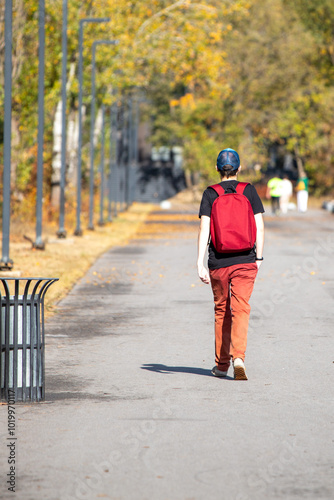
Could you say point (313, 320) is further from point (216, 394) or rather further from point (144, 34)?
point (144, 34)

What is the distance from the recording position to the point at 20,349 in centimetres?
762

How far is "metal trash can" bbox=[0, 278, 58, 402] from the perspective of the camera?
7.55 metres

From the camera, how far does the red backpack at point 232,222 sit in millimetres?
8234

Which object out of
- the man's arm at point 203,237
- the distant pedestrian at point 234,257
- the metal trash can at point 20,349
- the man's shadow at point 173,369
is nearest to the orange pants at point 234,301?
the distant pedestrian at point 234,257

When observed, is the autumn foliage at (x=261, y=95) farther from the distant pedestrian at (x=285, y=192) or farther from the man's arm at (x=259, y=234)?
the man's arm at (x=259, y=234)

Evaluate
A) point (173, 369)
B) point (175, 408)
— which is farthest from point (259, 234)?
point (175, 408)

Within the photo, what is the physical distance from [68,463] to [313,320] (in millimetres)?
7146

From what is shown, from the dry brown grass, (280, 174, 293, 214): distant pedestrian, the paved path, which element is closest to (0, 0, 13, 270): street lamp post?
the dry brown grass

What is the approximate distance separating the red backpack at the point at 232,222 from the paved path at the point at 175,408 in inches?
43.8

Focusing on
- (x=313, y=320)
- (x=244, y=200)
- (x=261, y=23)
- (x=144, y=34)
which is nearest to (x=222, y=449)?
(x=244, y=200)

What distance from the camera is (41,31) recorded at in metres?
22.9

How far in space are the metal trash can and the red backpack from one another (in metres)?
1.41

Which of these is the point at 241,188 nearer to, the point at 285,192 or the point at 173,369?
the point at 173,369

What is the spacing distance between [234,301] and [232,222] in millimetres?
651
